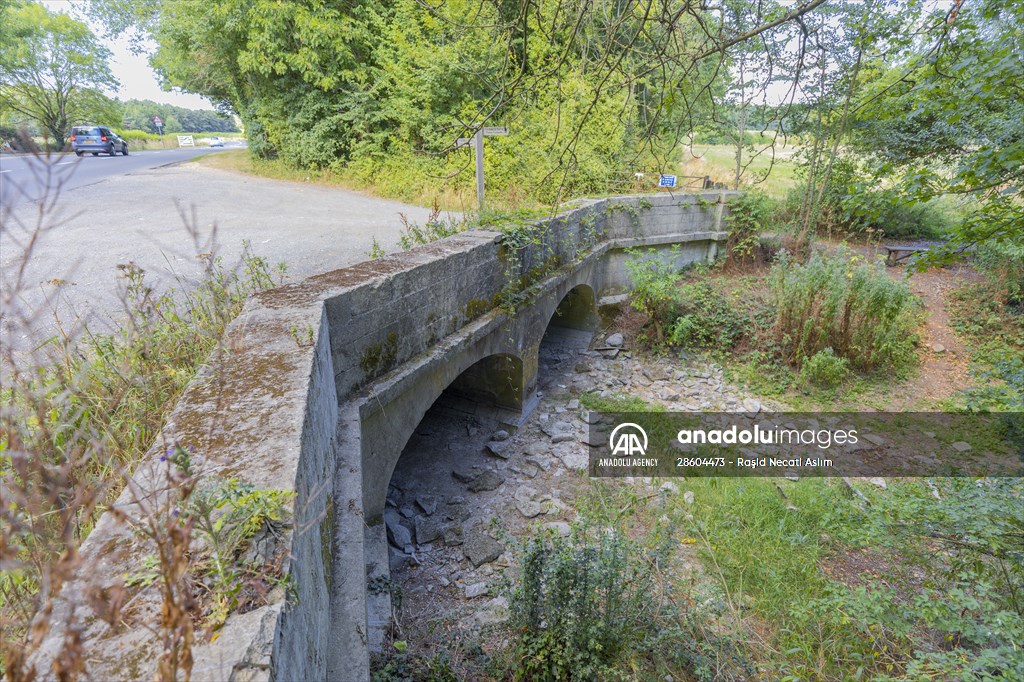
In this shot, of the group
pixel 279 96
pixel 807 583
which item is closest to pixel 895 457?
pixel 807 583

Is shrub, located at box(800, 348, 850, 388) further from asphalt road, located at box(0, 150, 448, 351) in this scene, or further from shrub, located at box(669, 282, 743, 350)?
asphalt road, located at box(0, 150, 448, 351)

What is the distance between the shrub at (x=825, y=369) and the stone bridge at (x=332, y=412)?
13.3 ft

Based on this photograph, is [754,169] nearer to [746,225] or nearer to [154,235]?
[746,225]

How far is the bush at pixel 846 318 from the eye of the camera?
25.6ft

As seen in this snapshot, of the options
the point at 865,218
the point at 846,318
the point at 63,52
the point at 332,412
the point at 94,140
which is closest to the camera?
the point at 332,412

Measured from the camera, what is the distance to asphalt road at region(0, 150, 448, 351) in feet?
11.6

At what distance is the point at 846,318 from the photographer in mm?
7832

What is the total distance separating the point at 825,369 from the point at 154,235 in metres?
9.50

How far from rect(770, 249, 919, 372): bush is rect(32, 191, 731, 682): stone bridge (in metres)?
3.95

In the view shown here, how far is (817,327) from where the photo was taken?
25.9ft

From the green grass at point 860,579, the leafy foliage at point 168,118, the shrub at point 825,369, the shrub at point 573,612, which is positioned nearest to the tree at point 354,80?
the shrub at point 825,369

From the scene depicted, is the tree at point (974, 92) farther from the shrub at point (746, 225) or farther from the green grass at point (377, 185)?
the shrub at point (746, 225)

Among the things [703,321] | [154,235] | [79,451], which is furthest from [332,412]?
[703,321]

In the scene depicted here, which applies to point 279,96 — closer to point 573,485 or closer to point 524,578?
point 573,485
